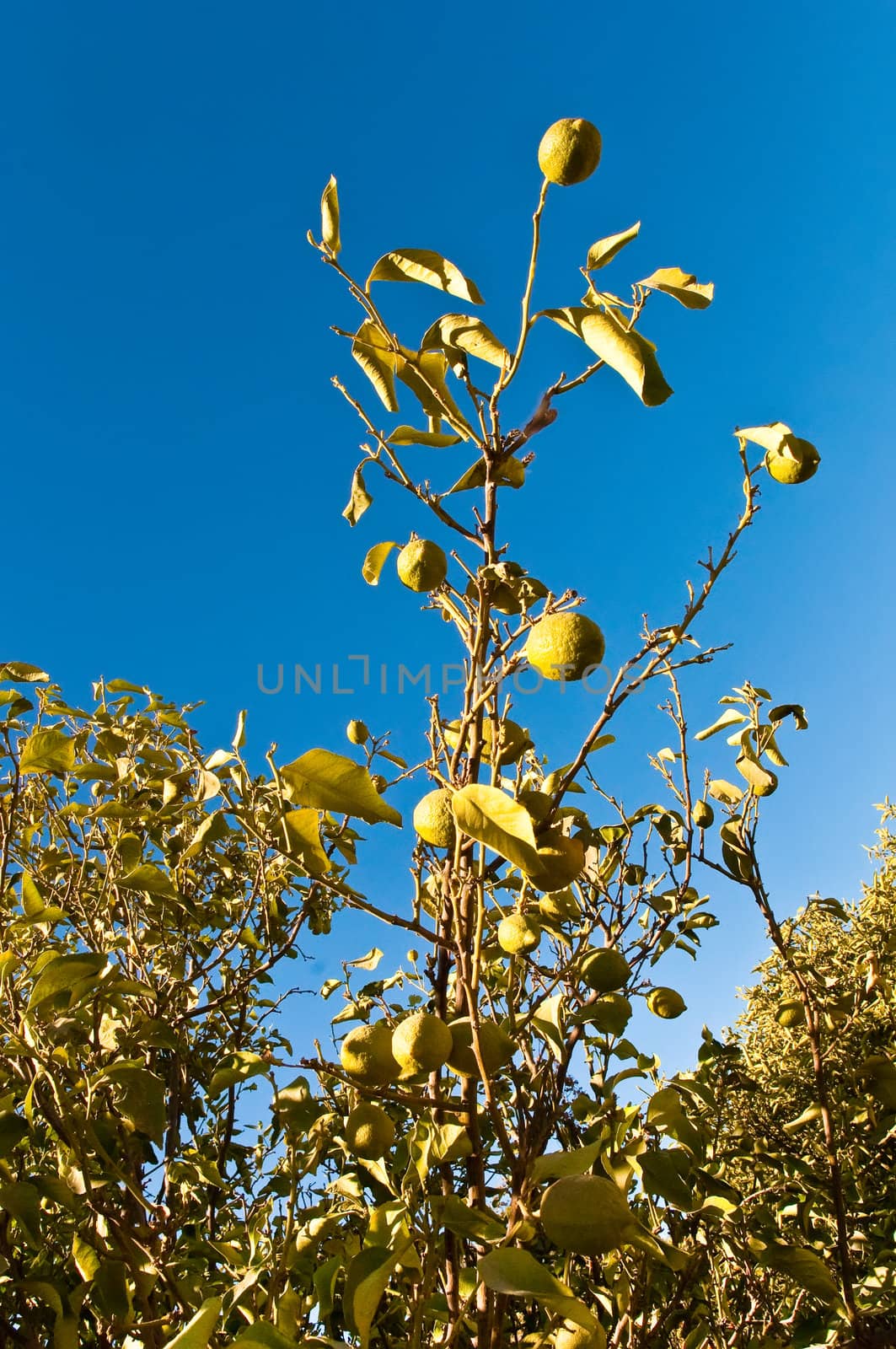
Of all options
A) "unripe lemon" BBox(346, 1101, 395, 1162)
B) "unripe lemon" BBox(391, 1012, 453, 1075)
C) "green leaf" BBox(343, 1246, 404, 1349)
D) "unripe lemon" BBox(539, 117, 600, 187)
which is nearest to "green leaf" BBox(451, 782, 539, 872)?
"unripe lemon" BBox(391, 1012, 453, 1075)

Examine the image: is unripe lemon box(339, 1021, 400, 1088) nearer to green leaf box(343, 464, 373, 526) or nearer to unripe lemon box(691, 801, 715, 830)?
green leaf box(343, 464, 373, 526)

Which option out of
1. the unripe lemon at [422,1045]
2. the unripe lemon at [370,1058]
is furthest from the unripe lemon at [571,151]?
the unripe lemon at [370,1058]

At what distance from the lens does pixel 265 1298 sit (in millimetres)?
1396

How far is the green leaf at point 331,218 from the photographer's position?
161cm

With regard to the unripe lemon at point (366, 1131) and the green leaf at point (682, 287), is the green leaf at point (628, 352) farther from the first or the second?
the unripe lemon at point (366, 1131)

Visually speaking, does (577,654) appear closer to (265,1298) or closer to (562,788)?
(562,788)

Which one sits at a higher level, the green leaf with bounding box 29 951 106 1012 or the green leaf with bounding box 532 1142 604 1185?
the green leaf with bounding box 29 951 106 1012

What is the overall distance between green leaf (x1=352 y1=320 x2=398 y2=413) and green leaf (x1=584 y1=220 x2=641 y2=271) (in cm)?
41

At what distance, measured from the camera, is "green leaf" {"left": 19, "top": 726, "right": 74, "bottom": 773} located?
2029mm

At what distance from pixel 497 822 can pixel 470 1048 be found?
527 millimetres

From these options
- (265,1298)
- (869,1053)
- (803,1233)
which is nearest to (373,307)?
(265,1298)

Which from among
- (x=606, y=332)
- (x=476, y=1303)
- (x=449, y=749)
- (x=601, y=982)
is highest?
(x=606, y=332)

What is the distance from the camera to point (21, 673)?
7.70 ft

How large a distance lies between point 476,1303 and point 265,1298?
351mm
